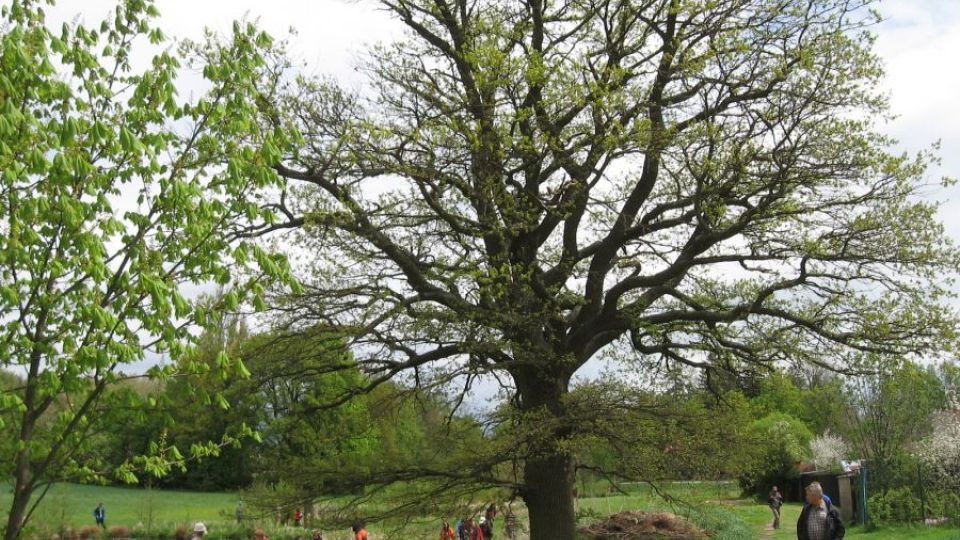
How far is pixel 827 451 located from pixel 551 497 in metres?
28.9

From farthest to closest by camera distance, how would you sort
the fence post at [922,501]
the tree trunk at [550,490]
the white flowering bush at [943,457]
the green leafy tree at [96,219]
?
1. the white flowering bush at [943,457]
2. the fence post at [922,501]
3. the tree trunk at [550,490]
4. the green leafy tree at [96,219]

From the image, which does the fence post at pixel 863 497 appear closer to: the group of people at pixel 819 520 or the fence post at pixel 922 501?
the fence post at pixel 922 501

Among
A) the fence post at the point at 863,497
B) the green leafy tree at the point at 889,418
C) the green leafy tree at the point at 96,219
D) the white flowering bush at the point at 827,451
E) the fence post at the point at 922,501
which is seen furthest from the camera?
the white flowering bush at the point at 827,451

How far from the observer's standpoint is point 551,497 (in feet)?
48.8

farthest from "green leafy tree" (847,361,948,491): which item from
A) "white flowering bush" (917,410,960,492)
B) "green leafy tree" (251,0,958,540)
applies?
"green leafy tree" (251,0,958,540)

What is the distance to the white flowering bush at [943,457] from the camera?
22923 mm

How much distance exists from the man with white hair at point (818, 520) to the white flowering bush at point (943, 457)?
52.2 ft

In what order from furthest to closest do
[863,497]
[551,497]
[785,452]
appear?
[785,452], [863,497], [551,497]

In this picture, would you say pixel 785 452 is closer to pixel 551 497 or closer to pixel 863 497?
pixel 863 497

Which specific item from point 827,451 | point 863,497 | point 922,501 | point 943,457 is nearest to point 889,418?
point 863,497

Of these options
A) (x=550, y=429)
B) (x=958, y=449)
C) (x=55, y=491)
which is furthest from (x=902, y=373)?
(x=55, y=491)

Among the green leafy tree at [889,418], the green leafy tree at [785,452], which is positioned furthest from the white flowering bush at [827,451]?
the green leafy tree at [889,418]

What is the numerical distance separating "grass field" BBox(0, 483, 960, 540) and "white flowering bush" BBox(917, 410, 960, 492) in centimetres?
188

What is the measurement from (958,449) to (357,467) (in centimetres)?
1785
